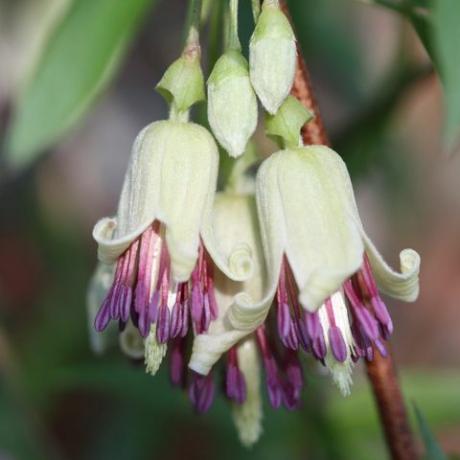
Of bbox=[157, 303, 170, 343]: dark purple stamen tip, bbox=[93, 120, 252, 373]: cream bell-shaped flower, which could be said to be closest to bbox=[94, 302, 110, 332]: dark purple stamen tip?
bbox=[93, 120, 252, 373]: cream bell-shaped flower

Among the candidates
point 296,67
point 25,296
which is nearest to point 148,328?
point 296,67

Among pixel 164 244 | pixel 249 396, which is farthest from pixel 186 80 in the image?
pixel 249 396

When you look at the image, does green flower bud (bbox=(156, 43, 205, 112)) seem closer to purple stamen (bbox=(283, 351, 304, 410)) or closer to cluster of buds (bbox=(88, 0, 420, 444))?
cluster of buds (bbox=(88, 0, 420, 444))

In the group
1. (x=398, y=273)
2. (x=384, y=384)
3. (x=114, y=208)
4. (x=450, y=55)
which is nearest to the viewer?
(x=450, y=55)

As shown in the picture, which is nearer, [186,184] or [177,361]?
[186,184]

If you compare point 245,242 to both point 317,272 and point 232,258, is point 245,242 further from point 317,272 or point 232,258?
point 317,272

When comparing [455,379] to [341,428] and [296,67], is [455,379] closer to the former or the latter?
[341,428]

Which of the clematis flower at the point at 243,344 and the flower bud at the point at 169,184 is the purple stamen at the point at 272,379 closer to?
the clematis flower at the point at 243,344

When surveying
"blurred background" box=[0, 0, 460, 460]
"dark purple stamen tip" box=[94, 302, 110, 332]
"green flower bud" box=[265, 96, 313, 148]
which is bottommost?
"blurred background" box=[0, 0, 460, 460]
